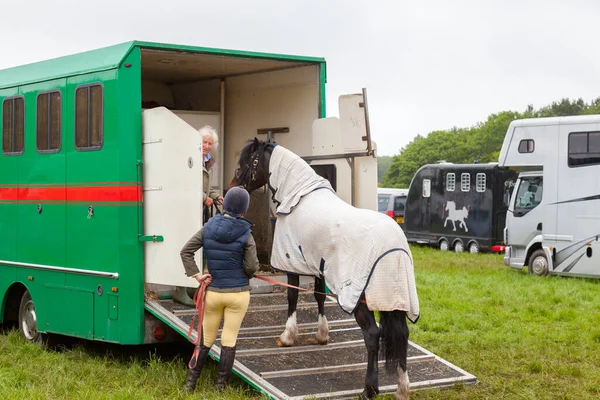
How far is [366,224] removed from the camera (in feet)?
22.8

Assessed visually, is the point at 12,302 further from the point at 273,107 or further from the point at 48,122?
the point at 273,107

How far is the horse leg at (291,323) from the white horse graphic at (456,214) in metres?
17.6

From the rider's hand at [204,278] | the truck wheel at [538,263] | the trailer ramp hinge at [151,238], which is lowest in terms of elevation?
the truck wheel at [538,263]

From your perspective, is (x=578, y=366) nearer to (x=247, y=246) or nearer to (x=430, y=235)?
(x=247, y=246)

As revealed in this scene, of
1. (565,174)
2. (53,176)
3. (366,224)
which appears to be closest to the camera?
(366,224)

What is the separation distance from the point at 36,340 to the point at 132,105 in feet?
10.2

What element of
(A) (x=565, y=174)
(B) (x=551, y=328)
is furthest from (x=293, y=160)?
(A) (x=565, y=174)

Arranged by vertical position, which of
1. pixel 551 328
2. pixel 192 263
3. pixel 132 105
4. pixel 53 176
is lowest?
pixel 551 328

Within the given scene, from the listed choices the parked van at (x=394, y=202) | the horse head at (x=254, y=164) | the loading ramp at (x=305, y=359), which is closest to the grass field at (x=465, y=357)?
the loading ramp at (x=305, y=359)

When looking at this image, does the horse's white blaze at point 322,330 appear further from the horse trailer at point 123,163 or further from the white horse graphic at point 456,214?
the white horse graphic at point 456,214

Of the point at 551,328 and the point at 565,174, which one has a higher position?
the point at 565,174

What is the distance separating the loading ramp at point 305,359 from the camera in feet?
23.1

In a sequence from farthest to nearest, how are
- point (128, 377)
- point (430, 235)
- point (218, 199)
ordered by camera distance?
point (430, 235) → point (218, 199) → point (128, 377)

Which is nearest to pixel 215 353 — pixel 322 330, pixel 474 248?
pixel 322 330
